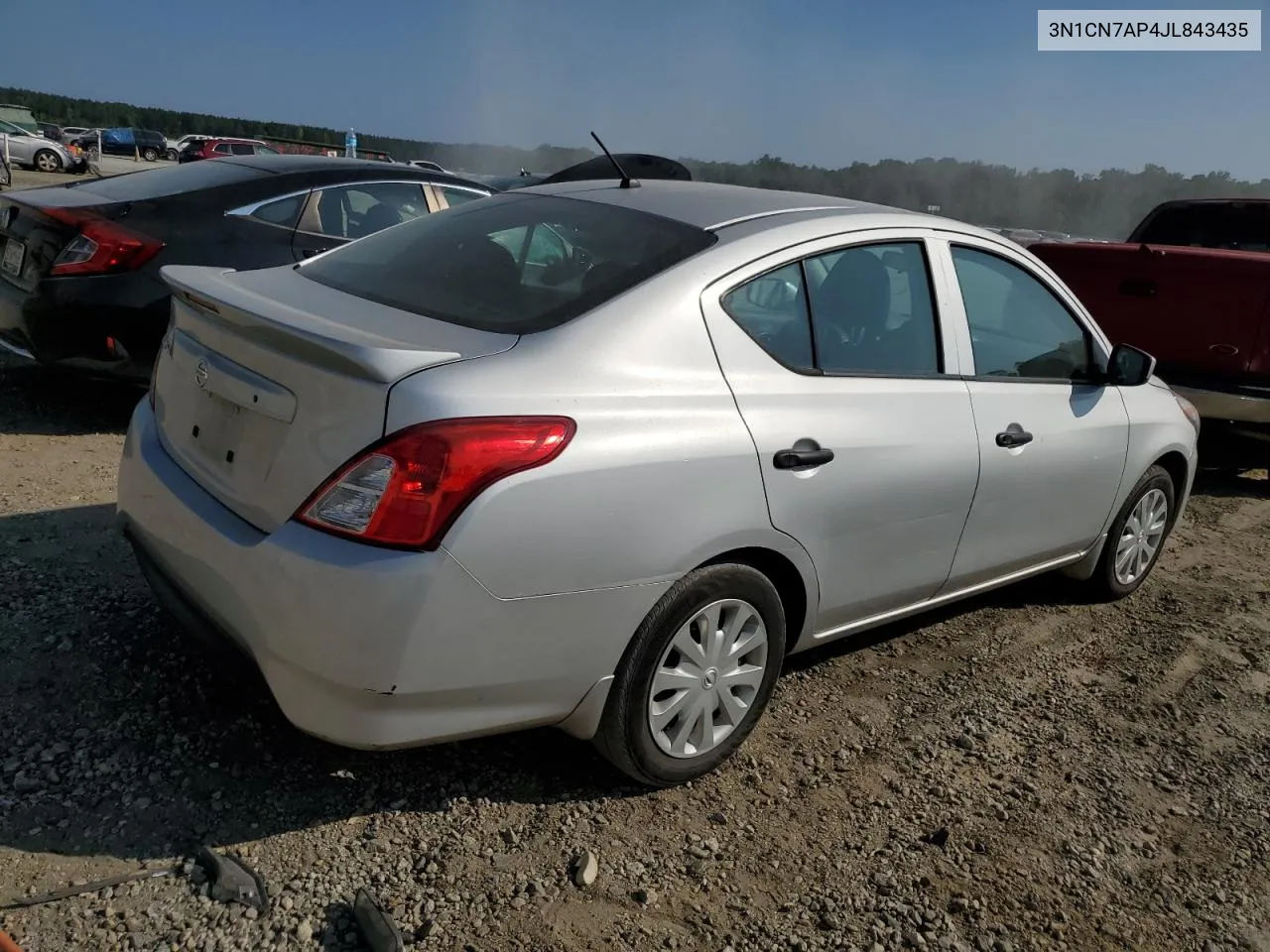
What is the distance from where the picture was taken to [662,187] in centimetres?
348

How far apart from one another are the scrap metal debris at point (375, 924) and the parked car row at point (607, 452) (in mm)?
353

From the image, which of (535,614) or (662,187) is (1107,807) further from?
(662,187)

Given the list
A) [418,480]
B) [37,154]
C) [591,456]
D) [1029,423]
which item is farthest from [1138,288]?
[37,154]

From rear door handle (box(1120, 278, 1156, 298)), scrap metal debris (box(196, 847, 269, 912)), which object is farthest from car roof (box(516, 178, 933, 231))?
rear door handle (box(1120, 278, 1156, 298))

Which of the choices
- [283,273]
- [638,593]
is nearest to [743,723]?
[638,593]

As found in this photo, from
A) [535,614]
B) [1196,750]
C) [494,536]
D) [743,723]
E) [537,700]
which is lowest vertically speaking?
[1196,750]

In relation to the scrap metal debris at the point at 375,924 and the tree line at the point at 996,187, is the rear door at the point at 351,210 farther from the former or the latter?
the tree line at the point at 996,187

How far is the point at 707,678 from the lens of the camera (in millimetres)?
2785

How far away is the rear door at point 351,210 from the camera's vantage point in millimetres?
5836

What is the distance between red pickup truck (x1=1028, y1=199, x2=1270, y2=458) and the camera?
6.04 meters

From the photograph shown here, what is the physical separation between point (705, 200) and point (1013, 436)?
4.37 feet

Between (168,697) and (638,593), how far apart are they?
1504 mm

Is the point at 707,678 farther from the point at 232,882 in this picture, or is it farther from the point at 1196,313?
the point at 1196,313

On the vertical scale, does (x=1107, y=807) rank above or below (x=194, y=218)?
below
